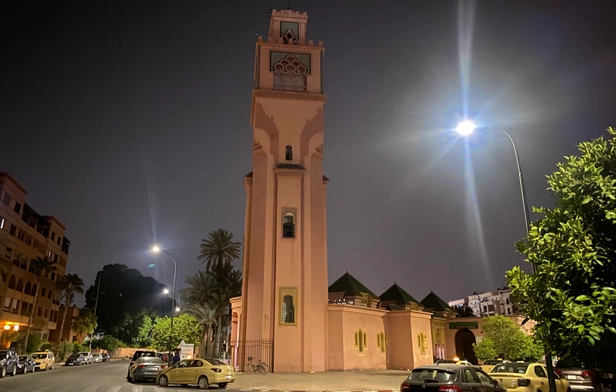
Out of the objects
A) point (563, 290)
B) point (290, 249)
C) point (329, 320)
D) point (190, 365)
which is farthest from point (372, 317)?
point (563, 290)

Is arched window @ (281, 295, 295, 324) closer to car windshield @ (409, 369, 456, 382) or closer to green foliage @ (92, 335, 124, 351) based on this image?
car windshield @ (409, 369, 456, 382)

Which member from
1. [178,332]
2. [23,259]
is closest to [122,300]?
[23,259]

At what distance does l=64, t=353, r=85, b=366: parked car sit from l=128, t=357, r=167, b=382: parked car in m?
29.8

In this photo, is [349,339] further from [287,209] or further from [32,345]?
[32,345]

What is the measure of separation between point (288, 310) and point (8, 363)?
56.0ft

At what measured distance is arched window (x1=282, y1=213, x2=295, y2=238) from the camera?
33562 millimetres

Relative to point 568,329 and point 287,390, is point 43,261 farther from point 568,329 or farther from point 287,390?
point 568,329

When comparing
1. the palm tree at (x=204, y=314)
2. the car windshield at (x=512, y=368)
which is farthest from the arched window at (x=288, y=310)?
the palm tree at (x=204, y=314)

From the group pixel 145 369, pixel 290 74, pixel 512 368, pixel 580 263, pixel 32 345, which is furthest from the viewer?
pixel 32 345

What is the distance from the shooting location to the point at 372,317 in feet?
125

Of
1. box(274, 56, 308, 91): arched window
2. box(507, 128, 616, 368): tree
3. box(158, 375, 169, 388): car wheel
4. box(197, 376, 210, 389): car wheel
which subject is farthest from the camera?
box(274, 56, 308, 91): arched window

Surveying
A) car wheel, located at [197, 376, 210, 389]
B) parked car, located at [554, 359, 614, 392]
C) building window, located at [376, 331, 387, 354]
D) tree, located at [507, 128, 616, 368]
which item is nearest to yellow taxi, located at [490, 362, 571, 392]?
parked car, located at [554, 359, 614, 392]

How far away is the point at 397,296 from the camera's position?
1933 inches

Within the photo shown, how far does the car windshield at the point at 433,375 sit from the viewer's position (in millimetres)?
10898
